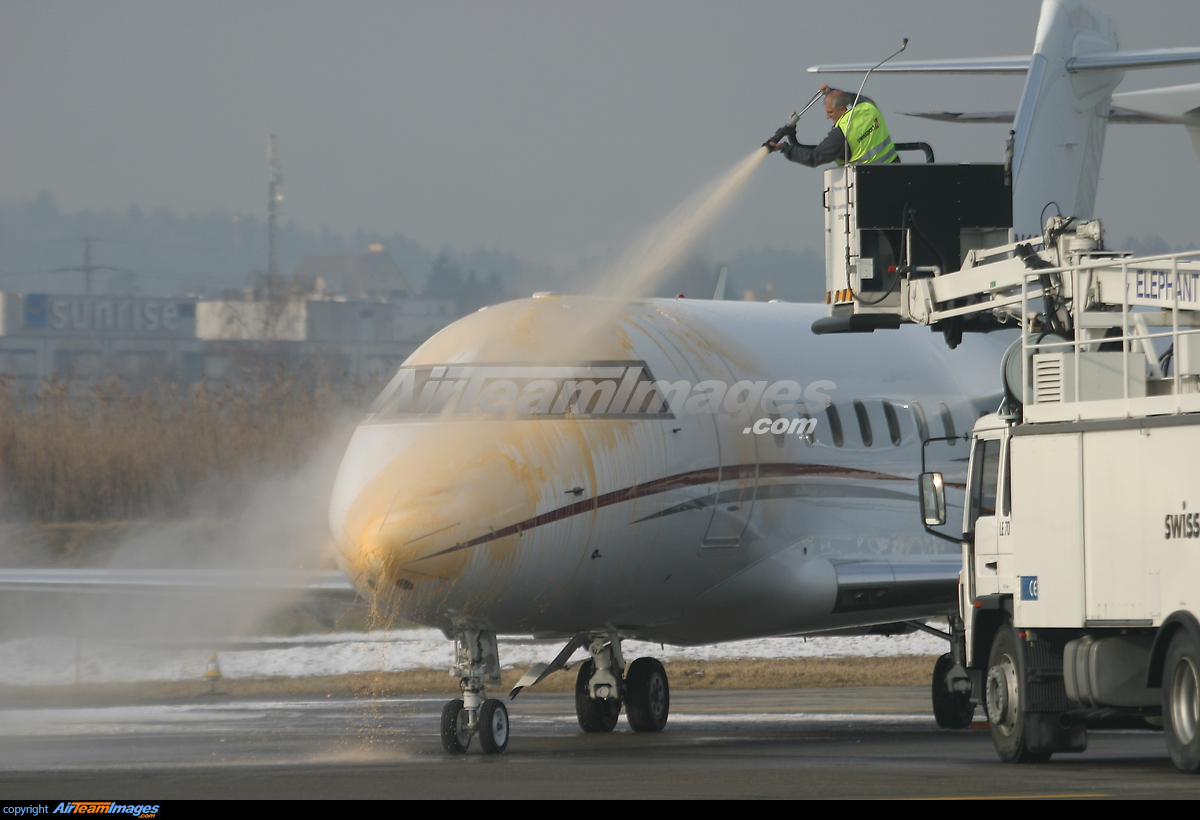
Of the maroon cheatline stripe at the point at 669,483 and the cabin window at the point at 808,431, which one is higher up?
the cabin window at the point at 808,431

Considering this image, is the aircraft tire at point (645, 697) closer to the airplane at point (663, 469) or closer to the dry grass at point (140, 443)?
the airplane at point (663, 469)

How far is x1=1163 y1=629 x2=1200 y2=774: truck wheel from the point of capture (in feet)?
32.2

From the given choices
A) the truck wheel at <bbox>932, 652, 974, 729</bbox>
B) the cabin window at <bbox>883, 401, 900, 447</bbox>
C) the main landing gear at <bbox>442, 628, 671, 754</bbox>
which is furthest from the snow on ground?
the cabin window at <bbox>883, 401, 900, 447</bbox>

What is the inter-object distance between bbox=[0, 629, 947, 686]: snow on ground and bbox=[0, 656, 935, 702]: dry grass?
0.43m

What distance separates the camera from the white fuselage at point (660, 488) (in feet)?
41.9

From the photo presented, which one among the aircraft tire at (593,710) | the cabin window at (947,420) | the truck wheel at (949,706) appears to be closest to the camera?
the aircraft tire at (593,710)

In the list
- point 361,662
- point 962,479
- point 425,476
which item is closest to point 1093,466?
point 425,476

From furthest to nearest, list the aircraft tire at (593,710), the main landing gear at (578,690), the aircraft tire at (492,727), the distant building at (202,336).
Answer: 1. the distant building at (202,336)
2. the aircraft tire at (593,710)
3. the main landing gear at (578,690)
4. the aircraft tire at (492,727)

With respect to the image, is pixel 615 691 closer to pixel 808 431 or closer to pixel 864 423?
pixel 808 431

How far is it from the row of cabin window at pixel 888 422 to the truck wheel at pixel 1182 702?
19.6 feet

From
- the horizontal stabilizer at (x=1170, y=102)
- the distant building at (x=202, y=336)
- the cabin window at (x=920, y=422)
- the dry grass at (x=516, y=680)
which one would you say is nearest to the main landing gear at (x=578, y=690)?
the cabin window at (x=920, y=422)

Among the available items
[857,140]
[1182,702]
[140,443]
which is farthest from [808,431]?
[140,443]

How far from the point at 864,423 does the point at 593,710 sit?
3923 millimetres

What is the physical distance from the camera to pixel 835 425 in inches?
634
